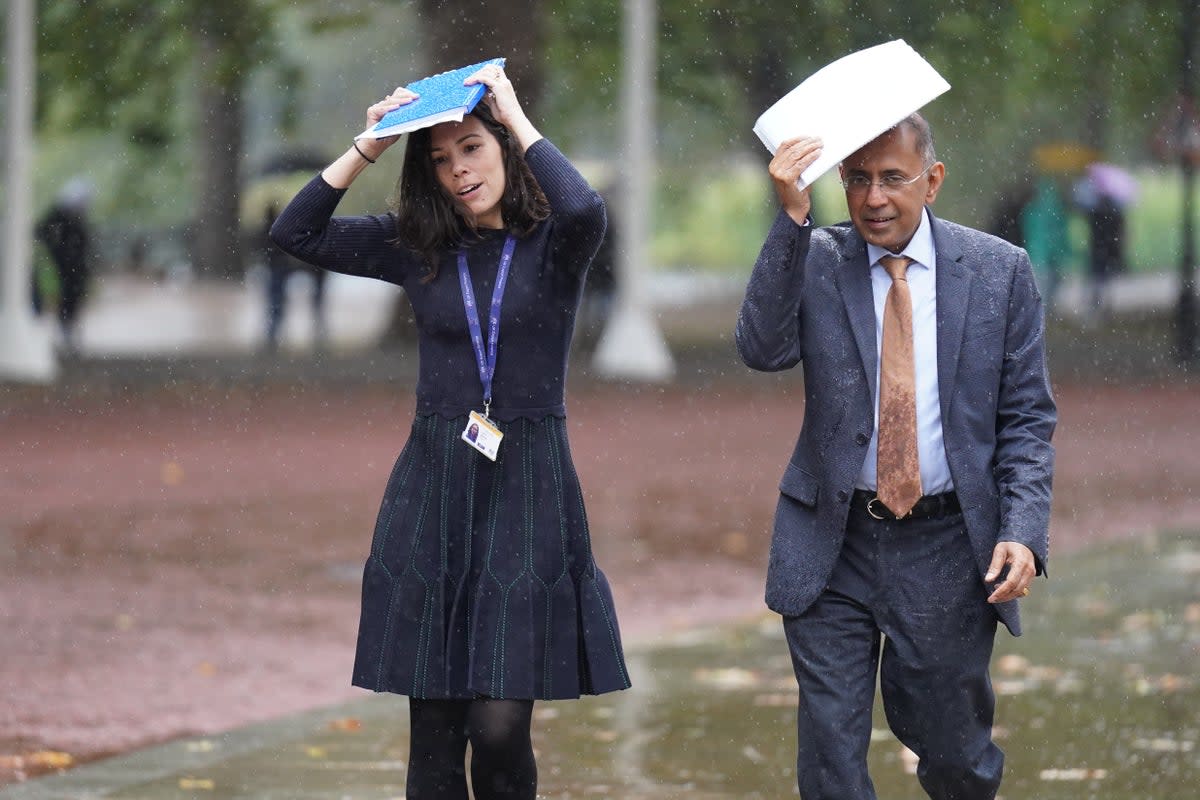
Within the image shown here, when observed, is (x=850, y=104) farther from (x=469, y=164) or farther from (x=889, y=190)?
(x=469, y=164)

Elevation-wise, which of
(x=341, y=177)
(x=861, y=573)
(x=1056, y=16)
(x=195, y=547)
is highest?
(x=1056, y=16)

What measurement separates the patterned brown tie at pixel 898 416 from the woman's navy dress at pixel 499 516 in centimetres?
70

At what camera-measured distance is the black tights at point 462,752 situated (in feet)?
16.0

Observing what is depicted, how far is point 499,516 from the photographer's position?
4.88 meters

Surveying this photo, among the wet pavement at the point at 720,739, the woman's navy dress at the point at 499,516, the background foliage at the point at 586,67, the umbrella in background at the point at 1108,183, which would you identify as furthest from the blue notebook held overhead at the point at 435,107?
the umbrella in background at the point at 1108,183

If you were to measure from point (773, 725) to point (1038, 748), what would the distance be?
0.92 meters

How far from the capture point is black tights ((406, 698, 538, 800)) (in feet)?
16.0

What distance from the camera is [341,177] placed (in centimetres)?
509

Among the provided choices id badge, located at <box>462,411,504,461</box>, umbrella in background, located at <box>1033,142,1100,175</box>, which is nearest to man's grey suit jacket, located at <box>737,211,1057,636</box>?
id badge, located at <box>462,411,504,461</box>

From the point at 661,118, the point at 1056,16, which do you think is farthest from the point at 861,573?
the point at 661,118

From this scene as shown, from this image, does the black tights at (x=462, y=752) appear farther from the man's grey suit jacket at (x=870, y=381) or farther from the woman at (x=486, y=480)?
the man's grey suit jacket at (x=870, y=381)

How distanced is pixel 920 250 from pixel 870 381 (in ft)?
1.09

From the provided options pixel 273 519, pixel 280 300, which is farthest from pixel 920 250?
pixel 280 300

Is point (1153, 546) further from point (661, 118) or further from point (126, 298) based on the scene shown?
point (126, 298)
